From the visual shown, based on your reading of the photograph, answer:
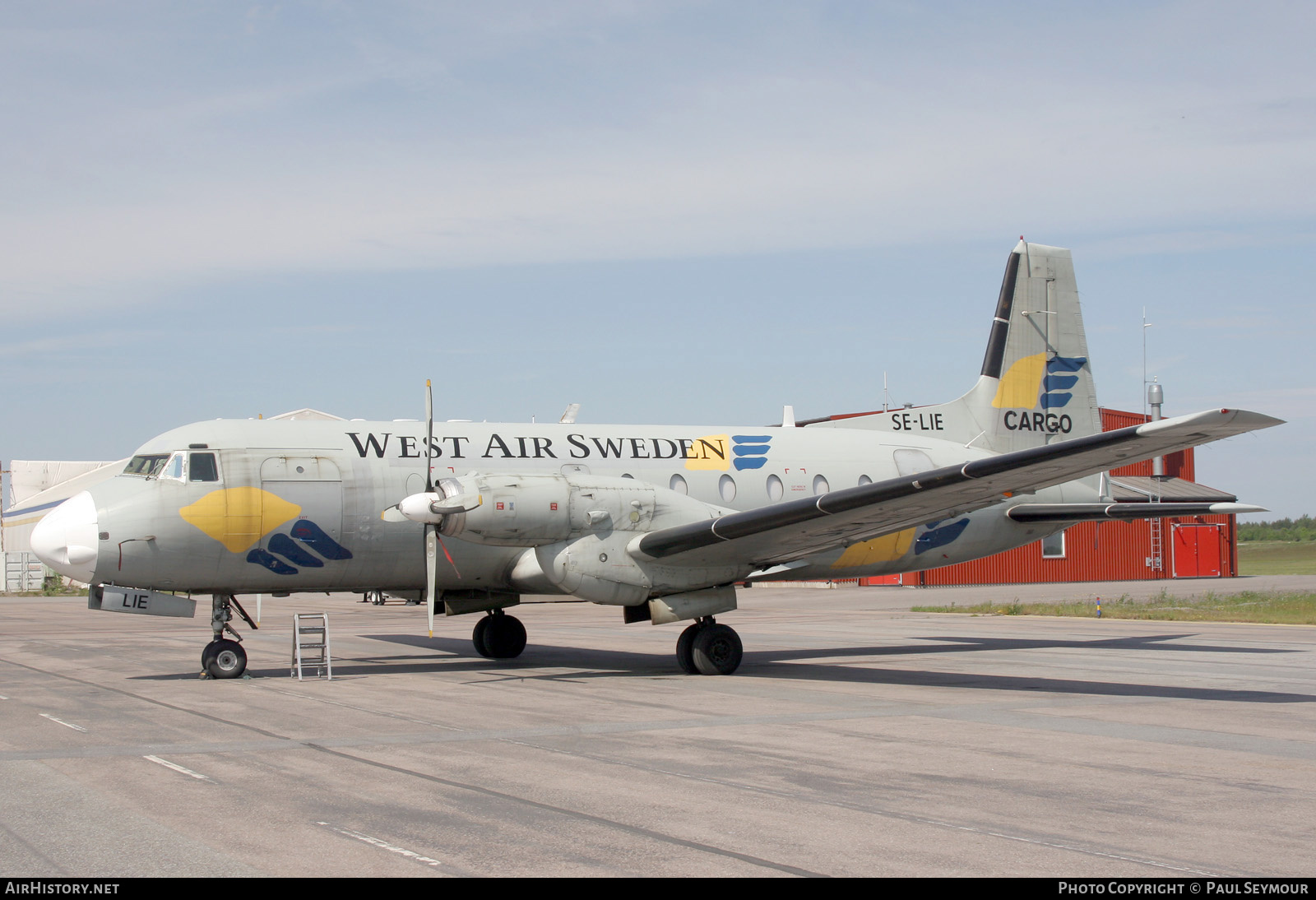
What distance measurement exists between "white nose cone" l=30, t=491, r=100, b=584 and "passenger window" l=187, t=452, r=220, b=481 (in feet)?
4.15

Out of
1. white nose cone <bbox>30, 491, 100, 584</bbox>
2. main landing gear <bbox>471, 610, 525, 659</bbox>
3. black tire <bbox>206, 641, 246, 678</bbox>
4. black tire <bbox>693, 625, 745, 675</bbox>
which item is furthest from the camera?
main landing gear <bbox>471, 610, 525, 659</bbox>

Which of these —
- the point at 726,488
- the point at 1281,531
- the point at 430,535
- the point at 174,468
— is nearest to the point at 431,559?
the point at 430,535

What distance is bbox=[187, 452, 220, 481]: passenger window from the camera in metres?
15.2

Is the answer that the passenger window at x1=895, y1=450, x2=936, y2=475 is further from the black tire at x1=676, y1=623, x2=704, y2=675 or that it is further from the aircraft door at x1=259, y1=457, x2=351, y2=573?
the aircraft door at x1=259, y1=457, x2=351, y2=573

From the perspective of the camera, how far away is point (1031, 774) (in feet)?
29.1

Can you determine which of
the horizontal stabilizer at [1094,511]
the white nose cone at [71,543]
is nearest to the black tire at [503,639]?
the white nose cone at [71,543]

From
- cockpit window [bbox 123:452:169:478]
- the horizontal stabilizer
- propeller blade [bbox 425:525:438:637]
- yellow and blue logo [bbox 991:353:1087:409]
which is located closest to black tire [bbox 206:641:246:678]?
cockpit window [bbox 123:452:169:478]

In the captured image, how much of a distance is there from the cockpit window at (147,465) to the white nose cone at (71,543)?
2.89 feet

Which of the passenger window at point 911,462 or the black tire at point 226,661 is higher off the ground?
the passenger window at point 911,462

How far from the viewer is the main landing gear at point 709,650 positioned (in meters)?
16.1

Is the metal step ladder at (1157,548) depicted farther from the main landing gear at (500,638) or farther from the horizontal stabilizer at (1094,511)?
the main landing gear at (500,638)

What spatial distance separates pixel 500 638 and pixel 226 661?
487cm

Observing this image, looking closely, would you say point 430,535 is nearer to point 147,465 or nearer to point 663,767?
point 147,465

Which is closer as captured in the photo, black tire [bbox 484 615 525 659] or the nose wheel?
the nose wheel
